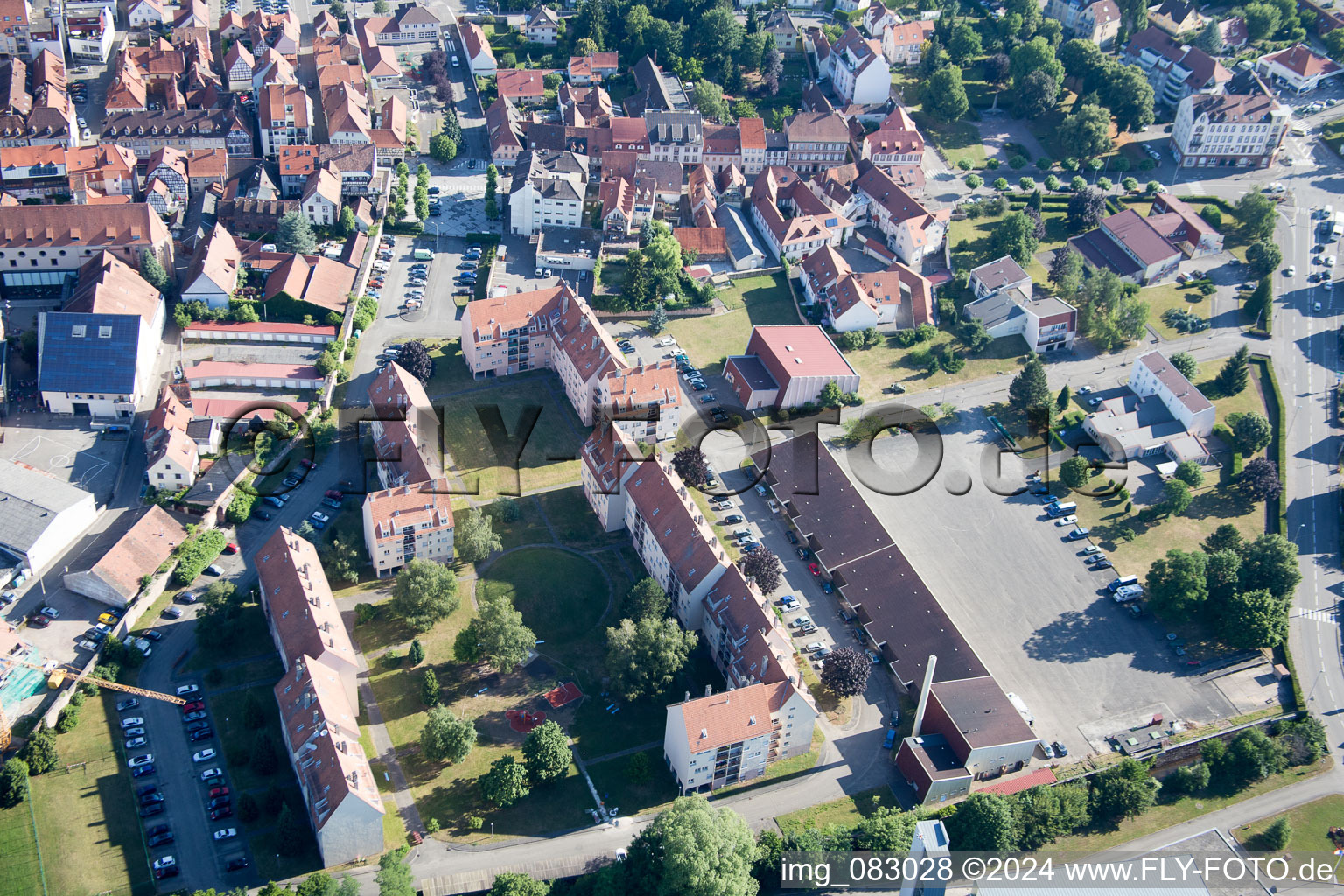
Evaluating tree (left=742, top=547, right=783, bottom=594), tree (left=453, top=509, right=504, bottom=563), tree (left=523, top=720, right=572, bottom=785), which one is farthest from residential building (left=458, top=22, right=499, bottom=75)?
tree (left=523, top=720, right=572, bottom=785)

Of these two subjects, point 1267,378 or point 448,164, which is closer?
point 1267,378

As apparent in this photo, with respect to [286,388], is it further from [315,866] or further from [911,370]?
[911,370]

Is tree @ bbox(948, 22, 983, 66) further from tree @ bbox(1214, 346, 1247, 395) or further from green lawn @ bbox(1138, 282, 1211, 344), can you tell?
tree @ bbox(1214, 346, 1247, 395)

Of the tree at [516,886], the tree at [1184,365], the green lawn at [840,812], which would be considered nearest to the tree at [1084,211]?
the tree at [1184,365]

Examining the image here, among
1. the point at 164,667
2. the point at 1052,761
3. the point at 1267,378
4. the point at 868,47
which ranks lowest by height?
the point at 164,667

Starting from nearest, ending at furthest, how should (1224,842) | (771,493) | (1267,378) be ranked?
(1224,842) → (771,493) → (1267,378)

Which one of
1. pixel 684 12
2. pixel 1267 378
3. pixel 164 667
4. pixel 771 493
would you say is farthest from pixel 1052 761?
pixel 684 12

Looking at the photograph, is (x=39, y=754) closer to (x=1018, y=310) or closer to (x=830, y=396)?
(x=830, y=396)
